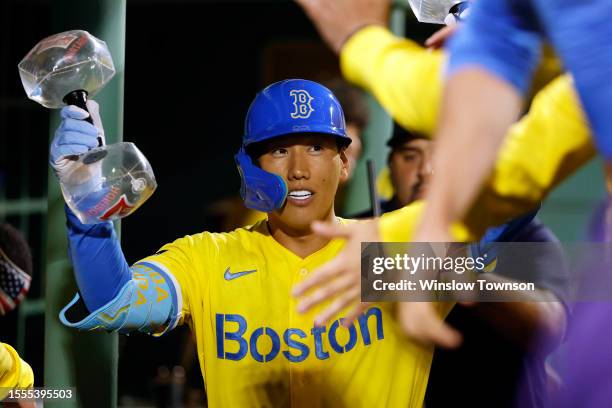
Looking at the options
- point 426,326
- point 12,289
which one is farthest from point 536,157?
point 12,289

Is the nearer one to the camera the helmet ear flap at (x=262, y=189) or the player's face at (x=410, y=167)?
the helmet ear flap at (x=262, y=189)

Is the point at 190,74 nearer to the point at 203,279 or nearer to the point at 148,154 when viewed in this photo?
the point at 148,154

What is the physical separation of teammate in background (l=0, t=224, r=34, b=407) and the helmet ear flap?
92 centimetres

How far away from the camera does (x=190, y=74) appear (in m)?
7.57

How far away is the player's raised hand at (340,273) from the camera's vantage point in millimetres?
1755

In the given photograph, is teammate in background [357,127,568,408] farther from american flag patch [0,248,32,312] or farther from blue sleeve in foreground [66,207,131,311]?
american flag patch [0,248,32,312]

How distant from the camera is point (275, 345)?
304 cm

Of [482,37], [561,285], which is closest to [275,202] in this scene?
[561,285]

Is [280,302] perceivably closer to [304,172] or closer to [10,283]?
[304,172]

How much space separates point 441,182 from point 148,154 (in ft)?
19.8

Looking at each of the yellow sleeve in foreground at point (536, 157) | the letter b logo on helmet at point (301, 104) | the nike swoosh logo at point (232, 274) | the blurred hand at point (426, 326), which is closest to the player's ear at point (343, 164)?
the letter b logo on helmet at point (301, 104)

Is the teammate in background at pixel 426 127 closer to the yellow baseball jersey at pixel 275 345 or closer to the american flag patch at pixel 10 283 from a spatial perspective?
the yellow baseball jersey at pixel 275 345

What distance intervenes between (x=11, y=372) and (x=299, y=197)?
1.04 meters

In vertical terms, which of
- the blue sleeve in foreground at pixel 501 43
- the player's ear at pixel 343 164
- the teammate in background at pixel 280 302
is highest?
the blue sleeve in foreground at pixel 501 43
